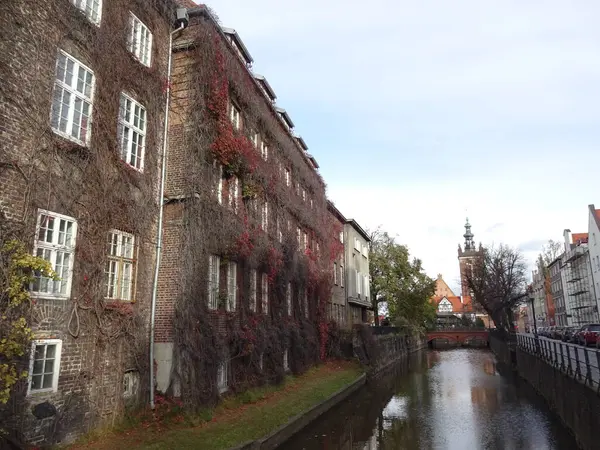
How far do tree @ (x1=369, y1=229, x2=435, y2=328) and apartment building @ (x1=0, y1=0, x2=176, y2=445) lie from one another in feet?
137

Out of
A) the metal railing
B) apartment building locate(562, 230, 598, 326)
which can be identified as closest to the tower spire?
apartment building locate(562, 230, 598, 326)

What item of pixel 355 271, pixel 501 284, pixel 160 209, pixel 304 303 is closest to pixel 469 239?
pixel 501 284

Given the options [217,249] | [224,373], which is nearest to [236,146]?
[217,249]

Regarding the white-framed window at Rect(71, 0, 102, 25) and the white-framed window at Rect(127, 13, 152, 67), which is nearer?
the white-framed window at Rect(71, 0, 102, 25)

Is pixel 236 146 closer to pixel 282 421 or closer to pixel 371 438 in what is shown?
pixel 282 421

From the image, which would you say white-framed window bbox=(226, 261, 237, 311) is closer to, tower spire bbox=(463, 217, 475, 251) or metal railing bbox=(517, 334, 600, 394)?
metal railing bbox=(517, 334, 600, 394)

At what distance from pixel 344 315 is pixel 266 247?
1778 cm

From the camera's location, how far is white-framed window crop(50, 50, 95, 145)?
362 inches

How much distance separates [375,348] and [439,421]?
14.1 metres

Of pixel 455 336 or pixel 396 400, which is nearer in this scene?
pixel 396 400

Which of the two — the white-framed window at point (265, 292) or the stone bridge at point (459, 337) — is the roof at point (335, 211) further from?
the stone bridge at point (459, 337)

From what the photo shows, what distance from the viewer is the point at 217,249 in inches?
525

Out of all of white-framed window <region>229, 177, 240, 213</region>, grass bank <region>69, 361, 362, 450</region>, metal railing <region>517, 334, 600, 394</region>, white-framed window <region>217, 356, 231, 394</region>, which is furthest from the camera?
white-framed window <region>229, 177, 240, 213</region>

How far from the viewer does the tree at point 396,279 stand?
50906 millimetres
